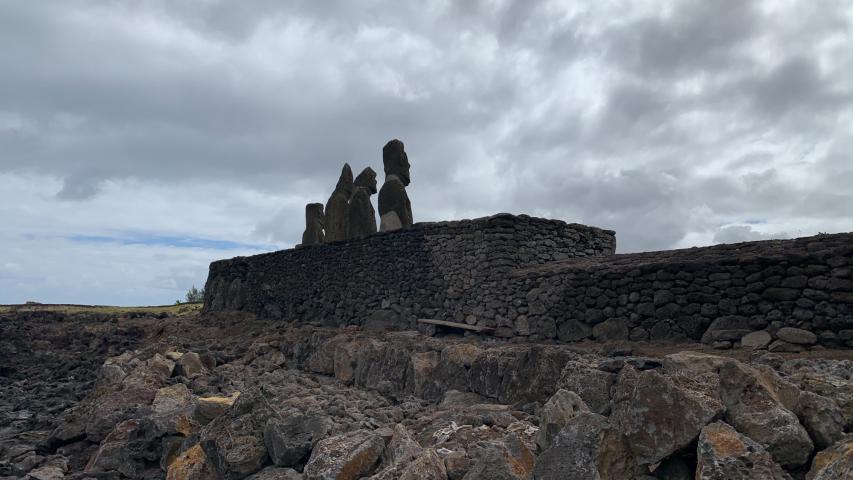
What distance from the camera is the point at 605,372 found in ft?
19.6

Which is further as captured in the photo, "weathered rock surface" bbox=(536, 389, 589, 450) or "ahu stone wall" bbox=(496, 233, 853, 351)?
"ahu stone wall" bbox=(496, 233, 853, 351)

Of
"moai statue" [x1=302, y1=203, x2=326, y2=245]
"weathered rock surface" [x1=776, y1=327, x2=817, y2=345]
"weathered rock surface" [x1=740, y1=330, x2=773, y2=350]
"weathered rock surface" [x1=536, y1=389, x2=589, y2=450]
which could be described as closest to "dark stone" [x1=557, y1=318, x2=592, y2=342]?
"weathered rock surface" [x1=740, y1=330, x2=773, y2=350]

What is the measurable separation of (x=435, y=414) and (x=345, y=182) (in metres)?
14.4

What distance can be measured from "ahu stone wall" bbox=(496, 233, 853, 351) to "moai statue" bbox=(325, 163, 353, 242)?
8.38m

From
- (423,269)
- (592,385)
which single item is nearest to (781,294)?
(592,385)

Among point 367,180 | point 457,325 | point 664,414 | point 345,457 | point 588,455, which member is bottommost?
point 345,457

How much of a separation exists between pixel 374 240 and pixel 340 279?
1.80m

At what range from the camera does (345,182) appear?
20.7 m

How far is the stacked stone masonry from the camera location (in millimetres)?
8500

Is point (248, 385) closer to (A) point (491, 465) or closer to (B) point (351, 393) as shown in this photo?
(B) point (351, 393)

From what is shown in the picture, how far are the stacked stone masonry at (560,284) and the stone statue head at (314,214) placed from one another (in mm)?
2022

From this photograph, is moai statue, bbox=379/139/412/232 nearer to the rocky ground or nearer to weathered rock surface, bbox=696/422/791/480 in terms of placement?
the rocky ground

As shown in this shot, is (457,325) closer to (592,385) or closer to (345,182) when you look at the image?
(592,385)

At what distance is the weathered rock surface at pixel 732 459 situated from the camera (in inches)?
148
